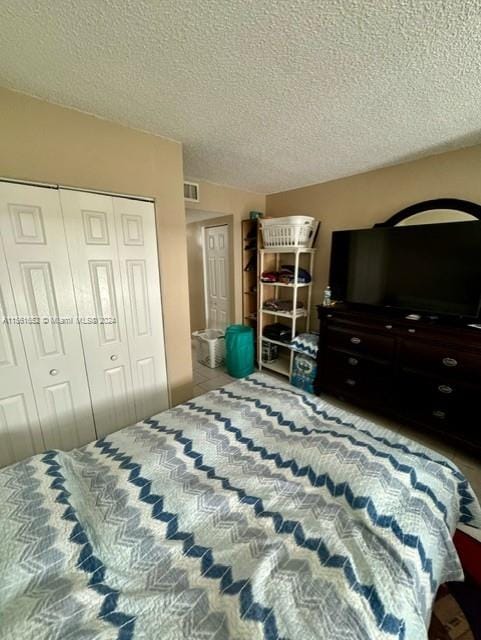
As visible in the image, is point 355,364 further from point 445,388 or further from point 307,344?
point 445,388

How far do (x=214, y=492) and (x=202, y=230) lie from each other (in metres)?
3.65

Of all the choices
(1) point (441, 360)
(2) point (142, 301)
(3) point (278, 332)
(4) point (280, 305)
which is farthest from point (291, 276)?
(2) point (142, 301)

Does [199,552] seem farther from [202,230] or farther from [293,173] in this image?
[202,230]

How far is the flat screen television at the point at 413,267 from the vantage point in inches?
73.5

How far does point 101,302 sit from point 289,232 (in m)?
1.96

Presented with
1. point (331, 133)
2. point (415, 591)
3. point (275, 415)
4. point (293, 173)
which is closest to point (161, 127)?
point (331, 133)

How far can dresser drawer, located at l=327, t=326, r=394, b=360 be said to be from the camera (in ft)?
7.02

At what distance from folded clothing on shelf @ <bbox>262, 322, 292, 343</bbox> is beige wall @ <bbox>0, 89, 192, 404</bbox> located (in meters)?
1.29

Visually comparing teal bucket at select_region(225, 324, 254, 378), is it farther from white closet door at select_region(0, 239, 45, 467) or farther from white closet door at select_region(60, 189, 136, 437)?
white closet door at select_region(0, 239, 45, 467)

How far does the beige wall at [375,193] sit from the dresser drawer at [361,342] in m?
0.76

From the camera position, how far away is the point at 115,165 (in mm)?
1634

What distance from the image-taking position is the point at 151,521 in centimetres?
90

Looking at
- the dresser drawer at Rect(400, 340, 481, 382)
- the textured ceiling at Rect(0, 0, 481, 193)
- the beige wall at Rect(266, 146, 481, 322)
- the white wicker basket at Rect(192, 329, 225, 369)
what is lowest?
the white wicker basket at Rect(192, 329, 225, 369)

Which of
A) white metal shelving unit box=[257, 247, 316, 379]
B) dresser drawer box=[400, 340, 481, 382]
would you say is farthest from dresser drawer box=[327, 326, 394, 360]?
white metal shelving unit box=[257, 247, 316, 379]
